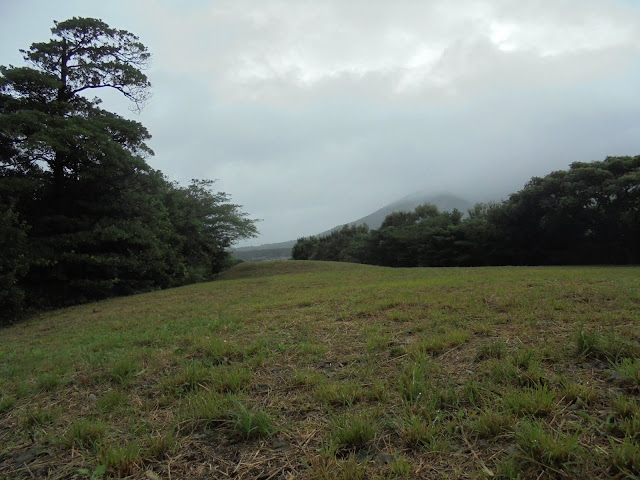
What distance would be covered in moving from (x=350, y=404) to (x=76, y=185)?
17.3 meters

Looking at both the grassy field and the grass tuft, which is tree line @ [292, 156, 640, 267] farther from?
the grass tuft

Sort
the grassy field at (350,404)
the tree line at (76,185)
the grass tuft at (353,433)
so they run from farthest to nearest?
the tree line at (76,185)
the grass tuft at (353,433)
the grassy field at (350,404)

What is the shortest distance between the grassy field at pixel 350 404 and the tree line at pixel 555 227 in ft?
78.3

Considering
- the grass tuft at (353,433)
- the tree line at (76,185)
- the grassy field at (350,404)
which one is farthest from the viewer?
the tree line at (76,185)

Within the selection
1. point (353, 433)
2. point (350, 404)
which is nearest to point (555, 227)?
point (350, 404)

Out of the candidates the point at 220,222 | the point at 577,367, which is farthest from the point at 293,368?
the point at 220,222

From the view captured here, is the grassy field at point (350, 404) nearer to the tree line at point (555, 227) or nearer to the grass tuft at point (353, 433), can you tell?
the grass tuft at point (353, 433)

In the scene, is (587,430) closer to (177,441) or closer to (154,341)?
(177,441)

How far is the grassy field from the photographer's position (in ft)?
5.65

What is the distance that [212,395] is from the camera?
8.26 feet

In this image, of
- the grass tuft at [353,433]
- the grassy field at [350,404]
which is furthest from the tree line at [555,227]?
the grass tuft at [353,433]

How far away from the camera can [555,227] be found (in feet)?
81.5

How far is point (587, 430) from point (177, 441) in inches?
93.7

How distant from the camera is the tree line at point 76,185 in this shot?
11914 mm
